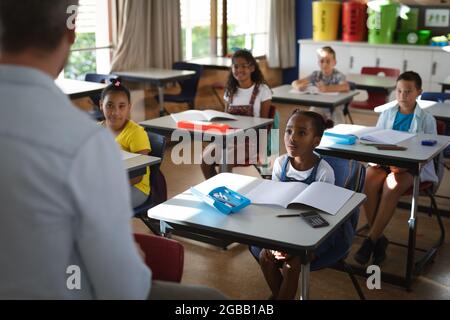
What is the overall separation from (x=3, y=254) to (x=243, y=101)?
10.8 ft

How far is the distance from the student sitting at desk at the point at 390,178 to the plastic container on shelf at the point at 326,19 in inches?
185

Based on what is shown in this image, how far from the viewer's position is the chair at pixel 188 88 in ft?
21.0

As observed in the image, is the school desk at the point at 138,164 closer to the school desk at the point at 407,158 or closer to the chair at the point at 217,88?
the school desk at the point at 407,158

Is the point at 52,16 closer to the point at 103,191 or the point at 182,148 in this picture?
the point at 103,191

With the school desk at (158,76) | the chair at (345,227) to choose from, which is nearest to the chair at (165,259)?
the chair at (345,227)

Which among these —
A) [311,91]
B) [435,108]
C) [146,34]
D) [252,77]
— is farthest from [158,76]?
[435,108]

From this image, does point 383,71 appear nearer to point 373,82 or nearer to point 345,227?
point 373,82

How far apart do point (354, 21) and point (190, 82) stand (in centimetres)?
283

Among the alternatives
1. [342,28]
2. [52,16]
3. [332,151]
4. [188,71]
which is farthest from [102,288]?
[342,28]

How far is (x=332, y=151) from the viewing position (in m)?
3.20

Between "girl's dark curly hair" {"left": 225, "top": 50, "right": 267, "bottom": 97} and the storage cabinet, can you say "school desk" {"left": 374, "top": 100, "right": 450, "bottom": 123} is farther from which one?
the storage cabinet

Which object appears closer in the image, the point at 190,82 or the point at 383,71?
the point at 383,71

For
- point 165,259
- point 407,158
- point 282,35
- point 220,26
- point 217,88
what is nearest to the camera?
point 165,259

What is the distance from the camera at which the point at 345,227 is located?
2479 mm
